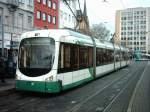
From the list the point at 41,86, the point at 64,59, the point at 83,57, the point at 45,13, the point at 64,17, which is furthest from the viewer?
the point at 64,17

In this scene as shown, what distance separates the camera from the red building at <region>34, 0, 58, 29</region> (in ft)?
151

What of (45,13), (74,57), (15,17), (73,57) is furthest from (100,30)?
(73,57)

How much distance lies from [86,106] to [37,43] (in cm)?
404

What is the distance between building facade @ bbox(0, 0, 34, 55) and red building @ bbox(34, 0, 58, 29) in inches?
150

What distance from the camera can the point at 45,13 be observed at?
50.5 meters

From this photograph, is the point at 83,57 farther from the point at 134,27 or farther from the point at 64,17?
the point at 134,27

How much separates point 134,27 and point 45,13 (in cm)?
11146

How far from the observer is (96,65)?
2194 cm

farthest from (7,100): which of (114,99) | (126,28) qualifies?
(126,28)

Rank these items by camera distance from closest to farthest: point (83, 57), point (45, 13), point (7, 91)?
point (7, 91)
point (83, 57)
point (45, 13)

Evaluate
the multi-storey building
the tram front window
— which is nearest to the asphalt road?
the tram front window

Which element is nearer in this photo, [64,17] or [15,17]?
[15,17]

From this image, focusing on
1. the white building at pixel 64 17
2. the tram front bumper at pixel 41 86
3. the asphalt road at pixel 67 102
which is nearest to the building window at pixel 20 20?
the white building at pixel 64 17

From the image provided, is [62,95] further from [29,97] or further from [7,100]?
[7,100]
